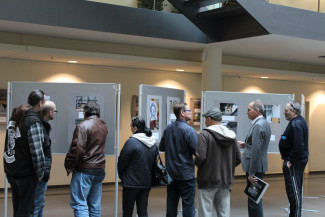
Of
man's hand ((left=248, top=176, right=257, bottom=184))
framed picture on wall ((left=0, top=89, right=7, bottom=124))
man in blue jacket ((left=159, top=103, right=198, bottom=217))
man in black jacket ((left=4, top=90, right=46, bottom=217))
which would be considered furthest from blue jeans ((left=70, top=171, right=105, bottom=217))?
framed picture on wall ((left=0, top=89, right=7, bottom=124))

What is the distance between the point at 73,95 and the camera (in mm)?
6961

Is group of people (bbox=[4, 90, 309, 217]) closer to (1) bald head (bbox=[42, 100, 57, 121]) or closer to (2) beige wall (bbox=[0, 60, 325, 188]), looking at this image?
(1) bald head (bbox=[42, 100, 57, 121])

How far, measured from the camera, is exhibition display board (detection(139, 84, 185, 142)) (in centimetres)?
723

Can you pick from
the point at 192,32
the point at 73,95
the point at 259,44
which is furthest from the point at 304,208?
the point at 73,95

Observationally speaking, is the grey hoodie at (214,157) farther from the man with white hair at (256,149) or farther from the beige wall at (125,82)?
the beige wall at (125,82)

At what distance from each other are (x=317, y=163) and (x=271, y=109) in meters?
7.28

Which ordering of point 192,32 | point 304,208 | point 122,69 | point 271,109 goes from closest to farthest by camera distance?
1. point 271,109
2. point 304,208
3. point 192,32
4. point 122,69

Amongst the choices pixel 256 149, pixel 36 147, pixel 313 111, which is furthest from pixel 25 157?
pixel 313 111

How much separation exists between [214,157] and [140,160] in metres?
0.88

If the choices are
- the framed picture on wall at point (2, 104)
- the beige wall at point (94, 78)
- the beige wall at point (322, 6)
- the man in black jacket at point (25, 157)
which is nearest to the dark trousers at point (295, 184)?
the beige wall at point (322, 6)

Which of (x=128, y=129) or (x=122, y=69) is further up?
(x=122, y=69)

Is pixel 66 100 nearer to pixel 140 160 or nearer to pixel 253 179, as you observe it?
pixel 140 160

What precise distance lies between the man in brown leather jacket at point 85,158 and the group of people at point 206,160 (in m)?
0.31

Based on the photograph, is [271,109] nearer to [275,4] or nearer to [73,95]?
[275,4]
